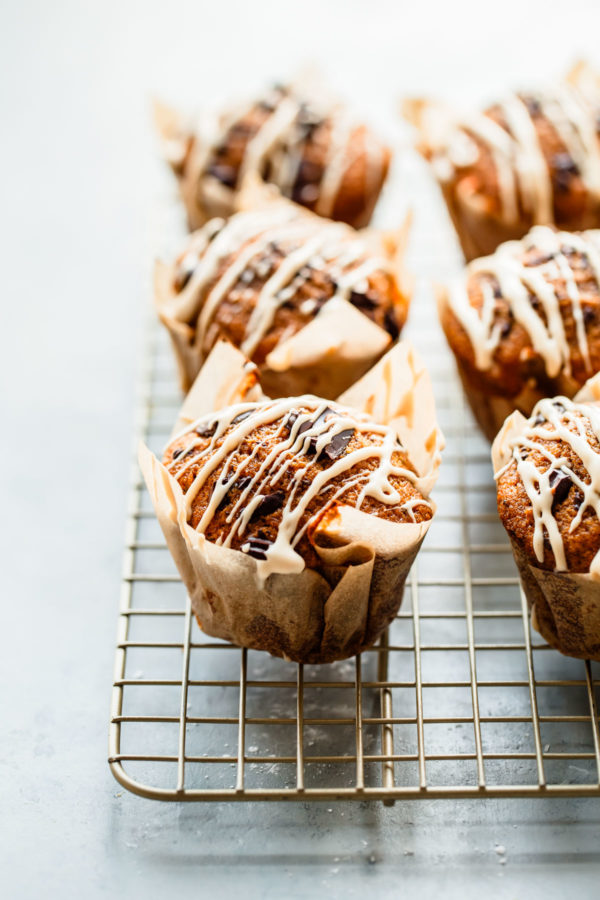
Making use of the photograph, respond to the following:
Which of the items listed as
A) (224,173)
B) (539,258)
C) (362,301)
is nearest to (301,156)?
(224,173)

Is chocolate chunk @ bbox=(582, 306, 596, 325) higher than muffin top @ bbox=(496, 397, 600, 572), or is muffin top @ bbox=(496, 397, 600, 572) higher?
chocolate chunk @ bbox=(582, 306, 596, 325)

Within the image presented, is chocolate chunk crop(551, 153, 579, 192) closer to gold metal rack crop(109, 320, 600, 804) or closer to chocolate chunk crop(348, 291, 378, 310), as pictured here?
chocolate chunk crop(348, 291, 378, 310)

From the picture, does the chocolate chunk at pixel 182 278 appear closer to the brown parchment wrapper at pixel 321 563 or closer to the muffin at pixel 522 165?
the brown parchment wrapper at pixel 321 563

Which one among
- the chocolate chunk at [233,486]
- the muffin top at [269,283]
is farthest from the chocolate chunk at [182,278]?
the chocolate chunk at [233,486]

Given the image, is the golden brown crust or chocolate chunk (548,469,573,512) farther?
the golden brown crust

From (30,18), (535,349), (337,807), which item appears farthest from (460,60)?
(337,807)

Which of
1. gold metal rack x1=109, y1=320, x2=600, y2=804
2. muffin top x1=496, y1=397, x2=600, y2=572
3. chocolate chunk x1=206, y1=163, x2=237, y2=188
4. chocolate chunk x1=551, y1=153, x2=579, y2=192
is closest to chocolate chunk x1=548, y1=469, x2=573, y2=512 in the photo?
muffin top x1=496, y1=397, x2=600, y2=572

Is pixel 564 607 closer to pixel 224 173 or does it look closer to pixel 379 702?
pixel 379 702

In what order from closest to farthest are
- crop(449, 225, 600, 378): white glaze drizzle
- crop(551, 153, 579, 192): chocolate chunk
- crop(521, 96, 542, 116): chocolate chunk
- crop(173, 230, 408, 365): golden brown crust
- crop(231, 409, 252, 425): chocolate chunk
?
crop(231, 409, 252, 425): chocolate chunk < crop(449, 225, 600, 378): white glaze drizzle < crop(173, 230, 408, 365): golden brown crust < crop(551, 153, 579, 192): chocolate chunk < crop(521, 96, 542, 116): chocolate chunk
